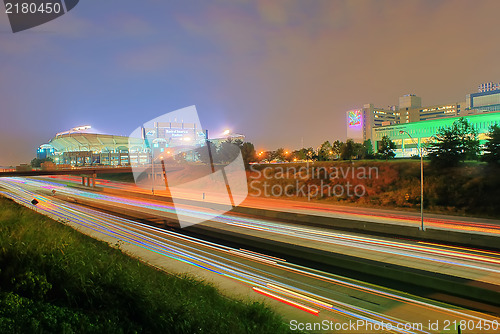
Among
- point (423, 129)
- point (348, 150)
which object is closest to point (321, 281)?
point (348, 150)

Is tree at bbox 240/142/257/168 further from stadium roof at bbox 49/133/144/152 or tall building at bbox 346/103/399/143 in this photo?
stadium roof at bbox 49/133/144/152

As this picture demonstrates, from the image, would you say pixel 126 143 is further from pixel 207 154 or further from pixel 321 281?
Result: pixel 321 281

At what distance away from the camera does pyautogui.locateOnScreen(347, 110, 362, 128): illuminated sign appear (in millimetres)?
137750

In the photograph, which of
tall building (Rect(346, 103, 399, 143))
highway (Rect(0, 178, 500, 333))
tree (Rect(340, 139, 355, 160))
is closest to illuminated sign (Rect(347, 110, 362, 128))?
tall building (Rect(346, 103, 399, 143))

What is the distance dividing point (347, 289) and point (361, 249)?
20.4 ft

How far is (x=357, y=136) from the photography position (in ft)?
455

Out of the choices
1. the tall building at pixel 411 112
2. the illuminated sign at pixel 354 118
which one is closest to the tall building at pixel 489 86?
the tall building at pixel 411 112

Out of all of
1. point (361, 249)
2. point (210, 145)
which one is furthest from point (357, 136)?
Result: point (361, 249)

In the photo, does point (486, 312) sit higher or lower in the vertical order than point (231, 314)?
lower

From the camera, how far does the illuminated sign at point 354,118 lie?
137750 mm

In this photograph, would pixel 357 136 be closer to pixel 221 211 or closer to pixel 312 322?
pixel 221 211

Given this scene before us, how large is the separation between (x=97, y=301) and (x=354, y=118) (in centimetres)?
14051

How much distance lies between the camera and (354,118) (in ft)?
455

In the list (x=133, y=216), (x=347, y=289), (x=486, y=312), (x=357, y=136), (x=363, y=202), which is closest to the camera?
(x=486, y=312)
